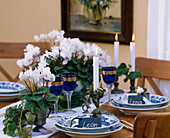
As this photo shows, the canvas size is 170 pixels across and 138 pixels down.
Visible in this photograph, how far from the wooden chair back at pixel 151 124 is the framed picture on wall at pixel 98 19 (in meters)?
2.18

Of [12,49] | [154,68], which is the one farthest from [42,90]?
[12,49]

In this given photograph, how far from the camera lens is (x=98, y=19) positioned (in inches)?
135

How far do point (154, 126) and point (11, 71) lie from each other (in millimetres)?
3330

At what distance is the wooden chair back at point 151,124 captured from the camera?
1.00 metres

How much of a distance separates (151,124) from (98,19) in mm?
2498

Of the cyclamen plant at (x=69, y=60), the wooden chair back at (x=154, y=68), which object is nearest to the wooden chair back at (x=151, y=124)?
the cyclamen plant at (x=69, y=60)

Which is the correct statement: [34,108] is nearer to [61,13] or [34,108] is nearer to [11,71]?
[61,13]

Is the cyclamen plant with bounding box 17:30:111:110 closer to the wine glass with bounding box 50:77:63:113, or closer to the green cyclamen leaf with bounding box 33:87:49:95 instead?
the wine glass with bounding box 50:77:63:113

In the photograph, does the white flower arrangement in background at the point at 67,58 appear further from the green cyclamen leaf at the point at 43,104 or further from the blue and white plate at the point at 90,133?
the blue and white plate at the point at 90,133

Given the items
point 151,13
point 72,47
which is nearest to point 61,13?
point 151,13

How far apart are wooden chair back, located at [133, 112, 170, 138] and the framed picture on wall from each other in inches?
85.8

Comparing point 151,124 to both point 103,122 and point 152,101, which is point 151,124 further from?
point 152,101

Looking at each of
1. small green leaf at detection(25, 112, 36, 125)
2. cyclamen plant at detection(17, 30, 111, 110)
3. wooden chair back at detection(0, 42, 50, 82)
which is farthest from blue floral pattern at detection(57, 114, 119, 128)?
wooden chair back at detection(0, 42, 50, 82)

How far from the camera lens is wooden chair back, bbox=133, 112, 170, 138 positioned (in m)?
1.00
